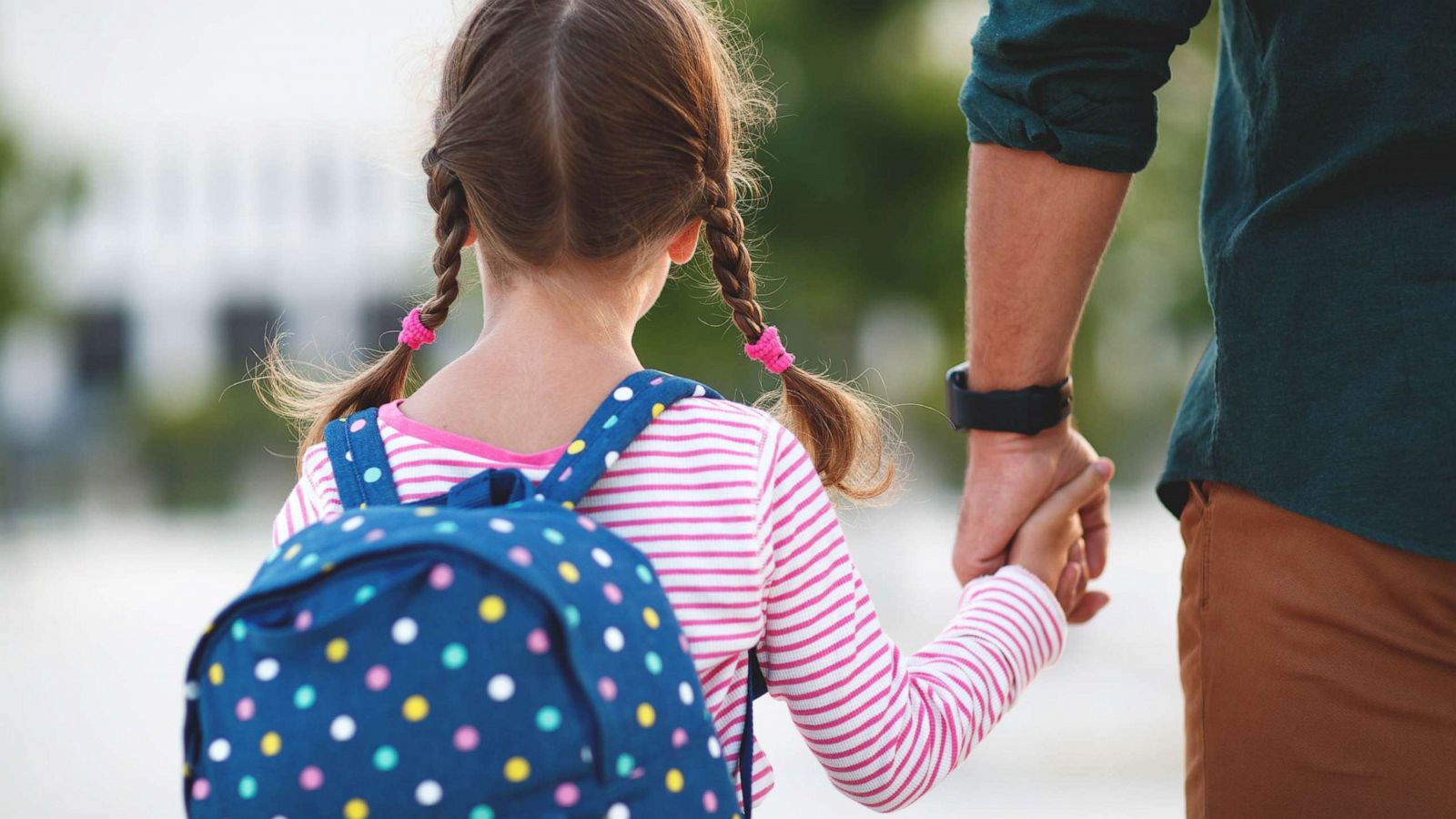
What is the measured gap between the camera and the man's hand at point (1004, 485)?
216cm

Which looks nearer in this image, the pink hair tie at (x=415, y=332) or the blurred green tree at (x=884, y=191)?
the pink hair tie at (x=415, y=332)

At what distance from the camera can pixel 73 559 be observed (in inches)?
646

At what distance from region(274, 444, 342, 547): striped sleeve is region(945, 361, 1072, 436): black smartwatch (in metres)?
0.98

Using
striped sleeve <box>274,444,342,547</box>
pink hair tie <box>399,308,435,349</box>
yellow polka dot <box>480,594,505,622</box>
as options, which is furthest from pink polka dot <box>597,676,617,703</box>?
pink hair tie <box>399,308,435,349</box>

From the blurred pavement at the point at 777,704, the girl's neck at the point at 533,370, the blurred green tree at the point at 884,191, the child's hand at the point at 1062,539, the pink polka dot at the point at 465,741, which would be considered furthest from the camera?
the blurred green tree at the point at 884,191

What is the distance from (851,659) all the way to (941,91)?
8.54m

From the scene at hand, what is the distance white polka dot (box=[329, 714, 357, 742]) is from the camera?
1226mm

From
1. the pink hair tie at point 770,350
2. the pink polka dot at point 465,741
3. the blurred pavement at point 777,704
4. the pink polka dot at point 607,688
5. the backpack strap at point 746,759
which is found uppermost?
the pink hair tie at point 770,350

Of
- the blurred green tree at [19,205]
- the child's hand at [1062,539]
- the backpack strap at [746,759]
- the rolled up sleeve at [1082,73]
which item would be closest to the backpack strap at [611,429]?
the backpack strap at [746,759]

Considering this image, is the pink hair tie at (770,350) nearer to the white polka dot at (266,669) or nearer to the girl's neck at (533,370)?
the girl's neck at (533,370)

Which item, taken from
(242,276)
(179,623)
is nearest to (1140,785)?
(179,623)

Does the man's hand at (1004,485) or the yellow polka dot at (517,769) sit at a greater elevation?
the yellow polka dot at (517,769)

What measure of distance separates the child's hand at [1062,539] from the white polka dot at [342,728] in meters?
1.18

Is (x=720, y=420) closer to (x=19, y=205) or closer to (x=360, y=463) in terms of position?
(x=360, y=463)
